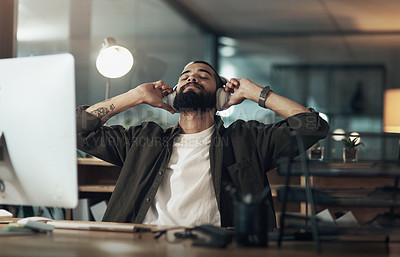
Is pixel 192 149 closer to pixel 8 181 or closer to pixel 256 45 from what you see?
pixel 8 181

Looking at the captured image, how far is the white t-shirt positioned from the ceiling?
3323mm

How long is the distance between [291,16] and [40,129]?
181 inches

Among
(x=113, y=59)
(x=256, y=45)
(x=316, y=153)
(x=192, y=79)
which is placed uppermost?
(x=256, y=45)

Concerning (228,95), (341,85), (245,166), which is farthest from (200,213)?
(341,85)

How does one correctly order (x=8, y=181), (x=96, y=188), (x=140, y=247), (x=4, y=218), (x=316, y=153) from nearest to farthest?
(x=140, y=247) < (x=8, y=181) < (x=4, y=218) < (x=316, y=153) < (x=96, y=188)

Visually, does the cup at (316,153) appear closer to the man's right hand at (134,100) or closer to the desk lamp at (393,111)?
the man's right hand at (134,100)

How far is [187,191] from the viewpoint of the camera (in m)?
1.79

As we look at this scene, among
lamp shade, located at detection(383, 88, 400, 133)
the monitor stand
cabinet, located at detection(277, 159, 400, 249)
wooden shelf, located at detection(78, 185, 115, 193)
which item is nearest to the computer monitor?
the monitor stand

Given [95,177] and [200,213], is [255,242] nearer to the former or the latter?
[200,213]

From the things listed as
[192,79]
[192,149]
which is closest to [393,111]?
[192,79]

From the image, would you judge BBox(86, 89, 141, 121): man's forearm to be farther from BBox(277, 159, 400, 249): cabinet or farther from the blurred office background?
the blurred office background

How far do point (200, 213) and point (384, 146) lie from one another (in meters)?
3.11

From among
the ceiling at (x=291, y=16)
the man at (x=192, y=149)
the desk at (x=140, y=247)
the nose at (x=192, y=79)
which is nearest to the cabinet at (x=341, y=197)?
the desk at (x=140, y=247)

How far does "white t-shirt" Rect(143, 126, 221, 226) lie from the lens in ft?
5.74
